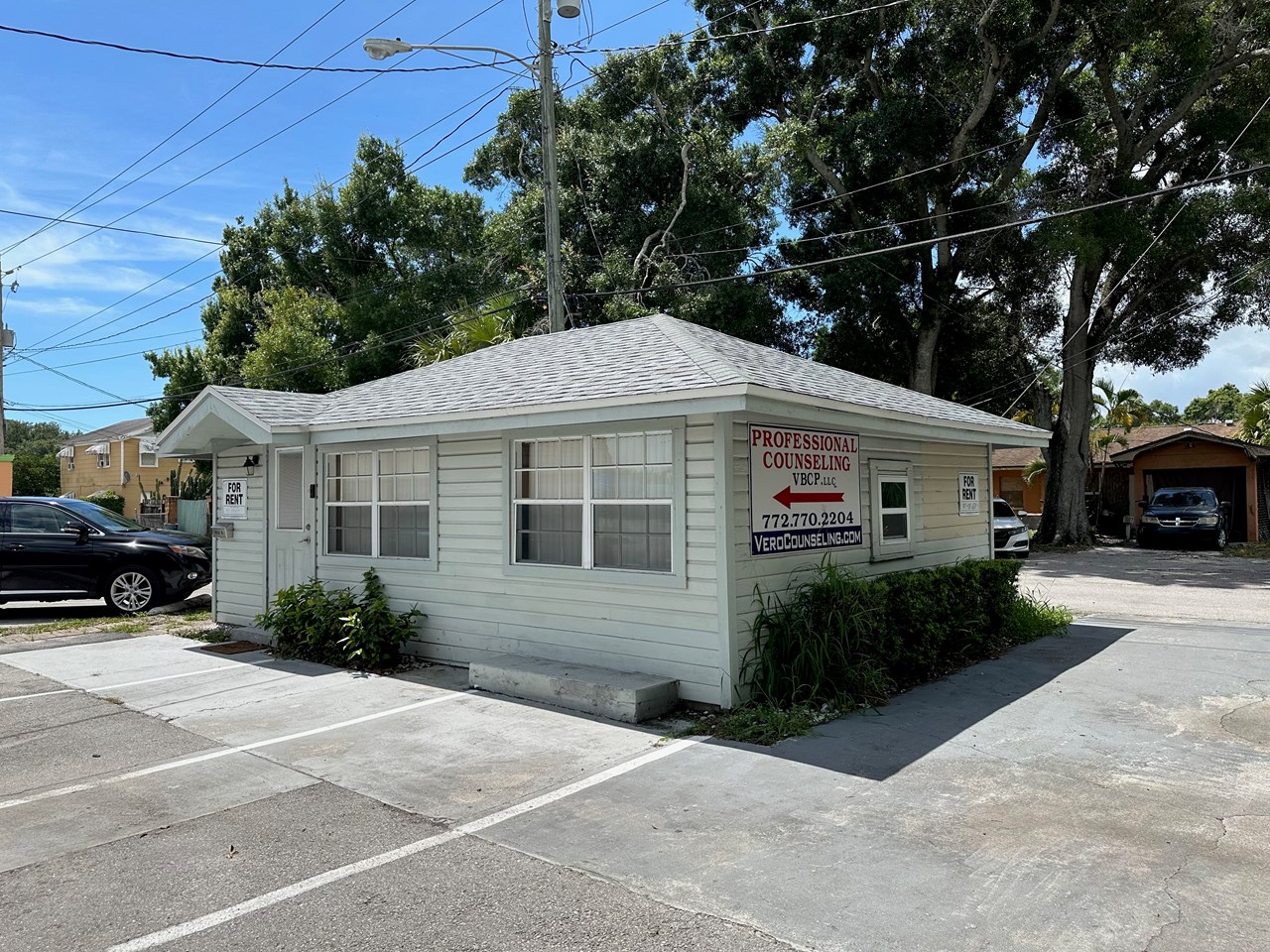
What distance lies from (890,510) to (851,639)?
2.61 meters

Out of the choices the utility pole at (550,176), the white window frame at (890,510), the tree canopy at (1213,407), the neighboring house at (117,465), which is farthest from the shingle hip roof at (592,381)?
the tree canopy at (1213,407)

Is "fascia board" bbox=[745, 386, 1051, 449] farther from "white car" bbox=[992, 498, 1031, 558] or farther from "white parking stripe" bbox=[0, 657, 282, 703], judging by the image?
"white car" bbox=[992, 498, 1031, 558]

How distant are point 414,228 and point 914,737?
28257 mm

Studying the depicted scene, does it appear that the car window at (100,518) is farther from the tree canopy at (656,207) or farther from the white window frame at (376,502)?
the tree canopy at (656,207)

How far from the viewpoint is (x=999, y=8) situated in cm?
2031

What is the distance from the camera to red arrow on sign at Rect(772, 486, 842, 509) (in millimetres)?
7504

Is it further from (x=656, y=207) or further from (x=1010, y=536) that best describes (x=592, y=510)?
(x=656, y=207)

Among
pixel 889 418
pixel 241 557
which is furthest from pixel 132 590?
pixel 889 418

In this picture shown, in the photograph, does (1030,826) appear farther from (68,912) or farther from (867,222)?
(867,222)

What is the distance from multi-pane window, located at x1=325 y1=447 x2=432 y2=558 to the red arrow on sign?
157 inches

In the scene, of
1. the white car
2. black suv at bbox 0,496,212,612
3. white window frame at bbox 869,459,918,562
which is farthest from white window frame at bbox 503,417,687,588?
the white car

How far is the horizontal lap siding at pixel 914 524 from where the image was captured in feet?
23.1

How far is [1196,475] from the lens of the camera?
94.2ft

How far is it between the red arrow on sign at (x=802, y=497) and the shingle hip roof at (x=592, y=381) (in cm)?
92
